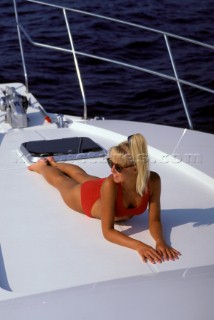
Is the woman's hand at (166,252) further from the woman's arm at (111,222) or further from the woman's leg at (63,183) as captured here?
the woman's leg at (63,183)

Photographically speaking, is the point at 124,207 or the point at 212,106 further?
the point at 212,106

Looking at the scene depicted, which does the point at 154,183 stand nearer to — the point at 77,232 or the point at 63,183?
the point at 77,232

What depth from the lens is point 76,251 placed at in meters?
2.43

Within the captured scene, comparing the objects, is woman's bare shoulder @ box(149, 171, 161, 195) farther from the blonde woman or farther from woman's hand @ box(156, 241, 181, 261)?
woman's hand @ box(156, 241, 181, 261)

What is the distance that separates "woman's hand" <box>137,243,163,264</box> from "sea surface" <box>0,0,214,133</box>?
4.29 meters

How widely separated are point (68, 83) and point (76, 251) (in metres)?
5.32

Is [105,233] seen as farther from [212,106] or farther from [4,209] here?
[212,106]

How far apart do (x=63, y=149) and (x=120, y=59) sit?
4995 mm

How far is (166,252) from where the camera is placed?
7.75 feet

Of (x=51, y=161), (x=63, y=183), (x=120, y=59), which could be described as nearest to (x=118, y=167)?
(x=63, y=183)

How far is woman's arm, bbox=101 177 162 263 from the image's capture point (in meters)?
2.39

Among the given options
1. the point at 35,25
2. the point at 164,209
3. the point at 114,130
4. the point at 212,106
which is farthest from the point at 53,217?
the point at 35,25

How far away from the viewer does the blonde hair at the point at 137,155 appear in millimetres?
2436

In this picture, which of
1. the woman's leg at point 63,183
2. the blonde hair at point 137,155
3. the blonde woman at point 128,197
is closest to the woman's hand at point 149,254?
the blonde woman at point 128,197
